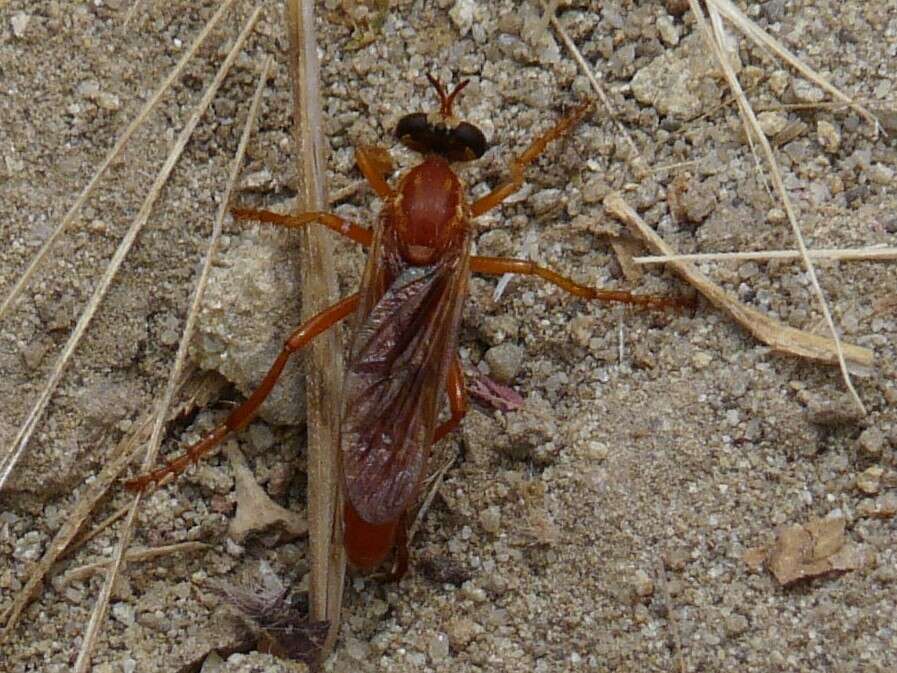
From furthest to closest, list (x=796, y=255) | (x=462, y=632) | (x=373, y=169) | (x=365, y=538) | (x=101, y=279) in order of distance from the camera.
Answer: (x=373, y=169), (x=101, y=279), (x=462, y=632), (x=796, y=255), (x=365, y=538)

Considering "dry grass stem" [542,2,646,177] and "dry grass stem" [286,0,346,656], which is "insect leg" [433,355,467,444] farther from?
"dry grass stem" [542,2,646,177]

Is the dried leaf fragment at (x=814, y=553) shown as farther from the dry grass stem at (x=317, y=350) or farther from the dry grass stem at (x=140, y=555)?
the dry grass stem at (x=140, y=555)

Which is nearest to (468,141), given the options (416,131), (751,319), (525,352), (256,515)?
(416,131)

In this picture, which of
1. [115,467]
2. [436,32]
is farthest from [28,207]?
[436,32]

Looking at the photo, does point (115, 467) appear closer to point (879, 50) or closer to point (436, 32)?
point (436, 32)

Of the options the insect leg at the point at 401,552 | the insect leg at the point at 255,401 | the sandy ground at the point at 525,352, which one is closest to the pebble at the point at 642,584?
the sandy ground at the point at 525,352

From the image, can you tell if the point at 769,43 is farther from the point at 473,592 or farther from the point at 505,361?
the point at 473,592
